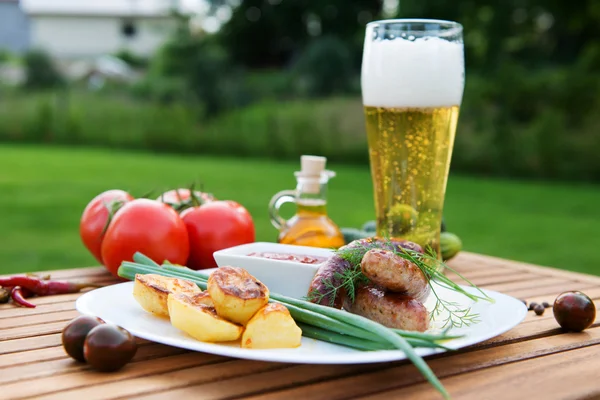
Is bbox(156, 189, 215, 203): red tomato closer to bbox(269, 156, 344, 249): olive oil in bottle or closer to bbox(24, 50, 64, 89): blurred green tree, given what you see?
bbox(269, 156, 344, 249): olive oil in bottle

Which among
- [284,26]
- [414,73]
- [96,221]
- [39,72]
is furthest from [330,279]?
[284,26]

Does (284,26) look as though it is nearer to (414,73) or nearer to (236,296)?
(414,73)

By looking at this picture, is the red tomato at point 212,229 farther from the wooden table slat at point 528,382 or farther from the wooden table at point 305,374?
the wooden table slat at point 528,382

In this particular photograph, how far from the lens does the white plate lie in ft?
4.53

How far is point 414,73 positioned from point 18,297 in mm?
1380

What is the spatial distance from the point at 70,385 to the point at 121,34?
44333 millimetres

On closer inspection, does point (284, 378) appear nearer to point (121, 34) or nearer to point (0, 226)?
point (0, 226)

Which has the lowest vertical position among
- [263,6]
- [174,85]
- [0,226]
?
[0,226]

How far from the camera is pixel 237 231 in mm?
2611

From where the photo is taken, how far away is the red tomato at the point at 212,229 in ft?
8.39

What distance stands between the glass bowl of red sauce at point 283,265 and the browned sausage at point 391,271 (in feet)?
0.99

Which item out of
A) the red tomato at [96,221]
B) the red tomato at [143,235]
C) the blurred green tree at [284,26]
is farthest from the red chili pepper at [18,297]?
the blurred green tree at [284,26]

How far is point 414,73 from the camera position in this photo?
7.71 ft

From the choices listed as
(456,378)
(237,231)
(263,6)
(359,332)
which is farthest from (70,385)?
(263,6)
